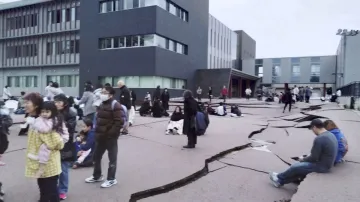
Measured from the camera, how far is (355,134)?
9.85 metres

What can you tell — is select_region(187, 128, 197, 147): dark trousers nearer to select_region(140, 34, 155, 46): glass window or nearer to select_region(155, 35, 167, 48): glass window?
select_region(140, 34, 155, 46): glass window

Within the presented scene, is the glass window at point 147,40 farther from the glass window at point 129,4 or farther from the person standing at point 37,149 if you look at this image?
the person standing at point 37,149

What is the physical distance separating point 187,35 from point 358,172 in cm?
2969

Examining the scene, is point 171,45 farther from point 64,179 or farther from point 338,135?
point 64,179

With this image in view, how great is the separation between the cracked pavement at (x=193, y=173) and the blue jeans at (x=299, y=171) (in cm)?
14

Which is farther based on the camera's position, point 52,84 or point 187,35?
point 187,35

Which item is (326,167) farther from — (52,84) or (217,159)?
(52,84)

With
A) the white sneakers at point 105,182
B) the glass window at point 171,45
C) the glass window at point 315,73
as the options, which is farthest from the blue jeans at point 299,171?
the glass window at point 315,73

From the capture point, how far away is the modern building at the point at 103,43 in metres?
28.5

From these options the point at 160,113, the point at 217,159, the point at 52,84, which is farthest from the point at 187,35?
the point at 217,159

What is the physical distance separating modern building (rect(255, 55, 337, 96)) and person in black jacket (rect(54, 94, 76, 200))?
55.4 metres

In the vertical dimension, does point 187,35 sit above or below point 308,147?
above

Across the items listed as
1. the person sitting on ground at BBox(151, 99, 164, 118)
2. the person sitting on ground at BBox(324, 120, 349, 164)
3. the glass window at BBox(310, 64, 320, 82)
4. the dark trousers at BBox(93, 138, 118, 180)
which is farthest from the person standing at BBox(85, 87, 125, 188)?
the glass window at BBox(310, 64, 320, 82)

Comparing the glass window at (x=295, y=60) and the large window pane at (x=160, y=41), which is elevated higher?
the glass window at (x=295, y=60)
